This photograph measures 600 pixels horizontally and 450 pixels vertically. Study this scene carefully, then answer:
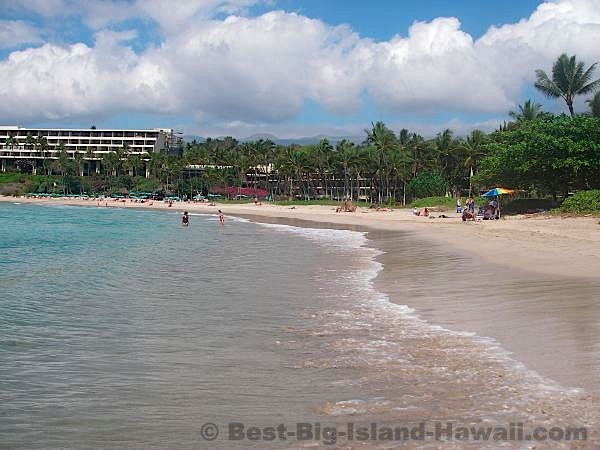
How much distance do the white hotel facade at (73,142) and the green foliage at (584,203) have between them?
126 meters

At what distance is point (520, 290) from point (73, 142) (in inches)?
6411

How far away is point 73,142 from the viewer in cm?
15938

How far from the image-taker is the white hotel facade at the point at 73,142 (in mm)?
148000

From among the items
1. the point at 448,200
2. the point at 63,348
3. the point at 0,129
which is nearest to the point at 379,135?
the point at 448,200

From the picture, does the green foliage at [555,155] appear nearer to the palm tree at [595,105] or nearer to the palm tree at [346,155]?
the palm tree at [595,105]

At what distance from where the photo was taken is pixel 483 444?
4777mm

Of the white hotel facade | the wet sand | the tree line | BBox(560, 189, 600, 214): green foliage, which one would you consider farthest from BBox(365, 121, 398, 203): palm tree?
the white hotel facade

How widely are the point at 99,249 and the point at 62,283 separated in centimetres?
1034

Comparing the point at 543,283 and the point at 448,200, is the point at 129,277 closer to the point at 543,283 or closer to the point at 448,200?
the point at 543,283

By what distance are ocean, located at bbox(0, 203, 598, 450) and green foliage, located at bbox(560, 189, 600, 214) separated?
23.8m

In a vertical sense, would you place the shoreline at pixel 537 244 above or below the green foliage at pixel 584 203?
below

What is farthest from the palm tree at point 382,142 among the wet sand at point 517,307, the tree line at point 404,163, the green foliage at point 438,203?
the wet sand at point 517,307

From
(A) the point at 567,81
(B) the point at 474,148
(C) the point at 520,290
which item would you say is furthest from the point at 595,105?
(C) the point at 520,290

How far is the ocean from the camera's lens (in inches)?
209
